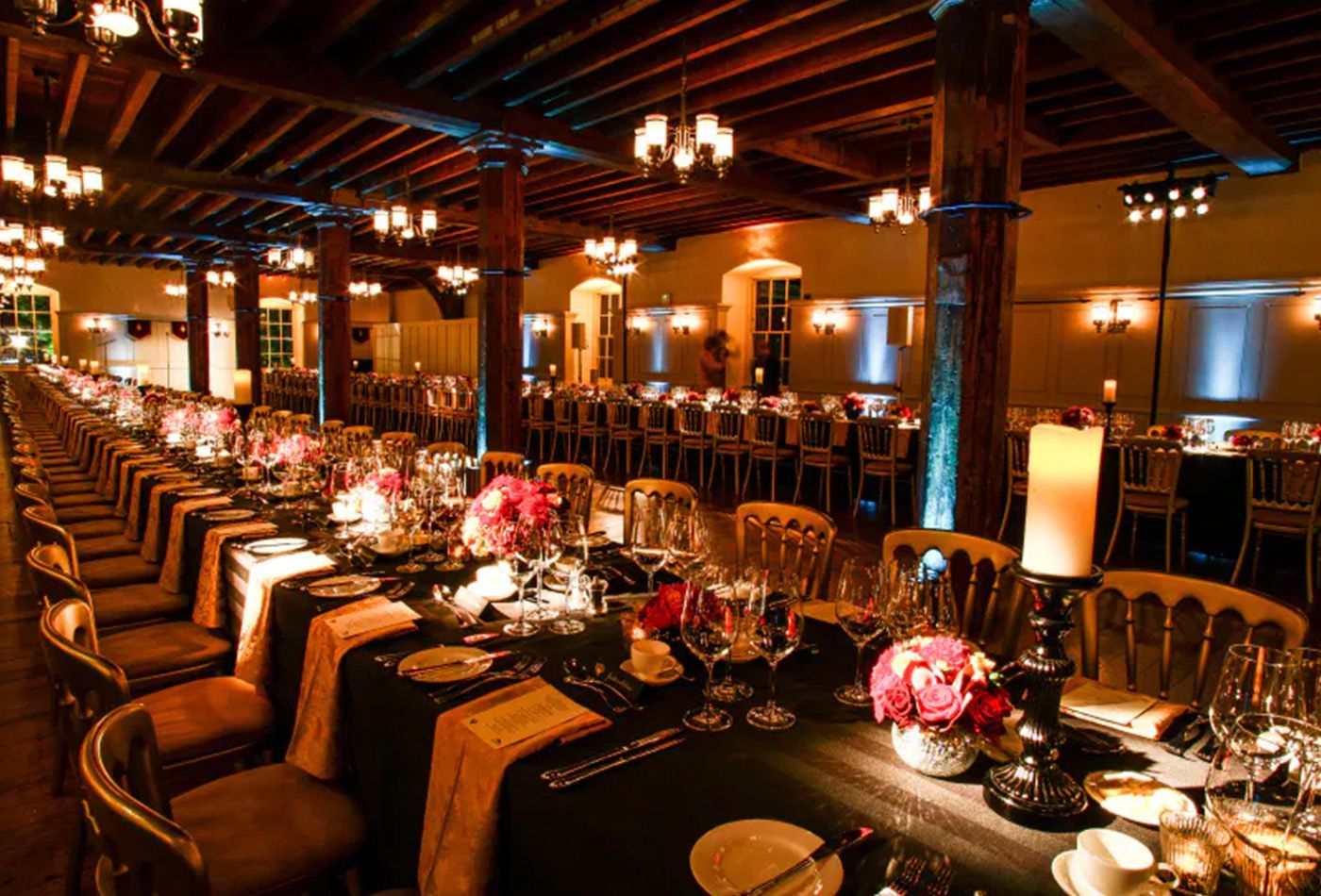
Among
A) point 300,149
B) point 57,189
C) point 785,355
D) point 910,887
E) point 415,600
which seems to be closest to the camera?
point 910,887

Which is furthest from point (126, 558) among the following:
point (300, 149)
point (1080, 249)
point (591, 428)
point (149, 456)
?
point (1080, 249)

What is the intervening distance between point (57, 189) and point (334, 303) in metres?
3.57

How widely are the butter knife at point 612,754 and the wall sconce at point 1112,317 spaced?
983cm

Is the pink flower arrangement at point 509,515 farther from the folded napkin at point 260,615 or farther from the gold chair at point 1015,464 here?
the gold chair at point 1015,464

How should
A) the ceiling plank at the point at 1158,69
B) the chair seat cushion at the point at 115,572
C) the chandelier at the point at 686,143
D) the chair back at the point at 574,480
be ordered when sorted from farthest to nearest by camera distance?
the chandelier at the point at 686,143, the ceiling plank at the point at 1158,69, the chair back at the point at 574,480, the chair seat cushion at the point at 115,572

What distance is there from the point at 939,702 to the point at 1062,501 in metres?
0.39

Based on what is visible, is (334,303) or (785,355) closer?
(334,303)

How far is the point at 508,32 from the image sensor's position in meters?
4.80

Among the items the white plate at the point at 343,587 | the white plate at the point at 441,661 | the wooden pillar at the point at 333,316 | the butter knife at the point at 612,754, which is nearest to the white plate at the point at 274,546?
the white plate at the point at 343,587

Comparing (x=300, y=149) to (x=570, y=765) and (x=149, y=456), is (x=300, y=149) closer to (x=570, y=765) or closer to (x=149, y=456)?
(x=149, y=456)

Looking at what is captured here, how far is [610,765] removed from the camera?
4.40 ft

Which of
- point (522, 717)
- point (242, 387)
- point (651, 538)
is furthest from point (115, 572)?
point (242, 387)

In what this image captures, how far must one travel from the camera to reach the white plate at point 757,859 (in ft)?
3.43

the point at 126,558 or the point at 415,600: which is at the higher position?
the point at 415,600
